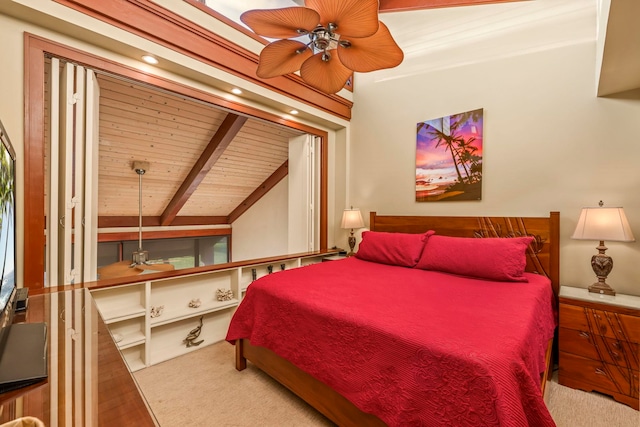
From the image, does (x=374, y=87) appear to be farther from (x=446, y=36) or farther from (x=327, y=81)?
(x=327, y=81)

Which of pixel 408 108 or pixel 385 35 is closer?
pixel 385 35

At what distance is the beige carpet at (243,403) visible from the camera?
172 centimetres

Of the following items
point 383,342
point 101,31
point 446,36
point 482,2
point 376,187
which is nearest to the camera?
point 383,342

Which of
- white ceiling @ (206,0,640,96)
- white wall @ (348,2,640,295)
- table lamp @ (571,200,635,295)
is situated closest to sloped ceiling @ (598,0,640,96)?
white ceiling @ (206,0,640,96)

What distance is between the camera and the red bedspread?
1.06 meters

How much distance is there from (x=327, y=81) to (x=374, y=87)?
2061 millimetres

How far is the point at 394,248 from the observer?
288 cm

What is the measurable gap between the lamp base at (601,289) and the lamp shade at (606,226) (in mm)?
382

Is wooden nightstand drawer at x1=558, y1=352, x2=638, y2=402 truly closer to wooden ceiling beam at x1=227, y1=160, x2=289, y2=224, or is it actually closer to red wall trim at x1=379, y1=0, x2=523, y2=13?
red wall trim at x1=379, y1=0, x2=523, y2=13

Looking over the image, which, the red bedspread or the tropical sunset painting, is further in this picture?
the tropical sunset painting

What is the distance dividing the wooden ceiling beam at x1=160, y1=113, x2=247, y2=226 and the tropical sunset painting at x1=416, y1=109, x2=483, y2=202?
2.09 m

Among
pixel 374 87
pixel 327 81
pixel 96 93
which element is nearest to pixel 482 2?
pixel 374 87

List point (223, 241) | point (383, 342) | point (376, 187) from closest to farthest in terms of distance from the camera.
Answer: point (383, 342) < point (376, 187) < point (223, 241)

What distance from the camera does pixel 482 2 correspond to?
8.15 ft
